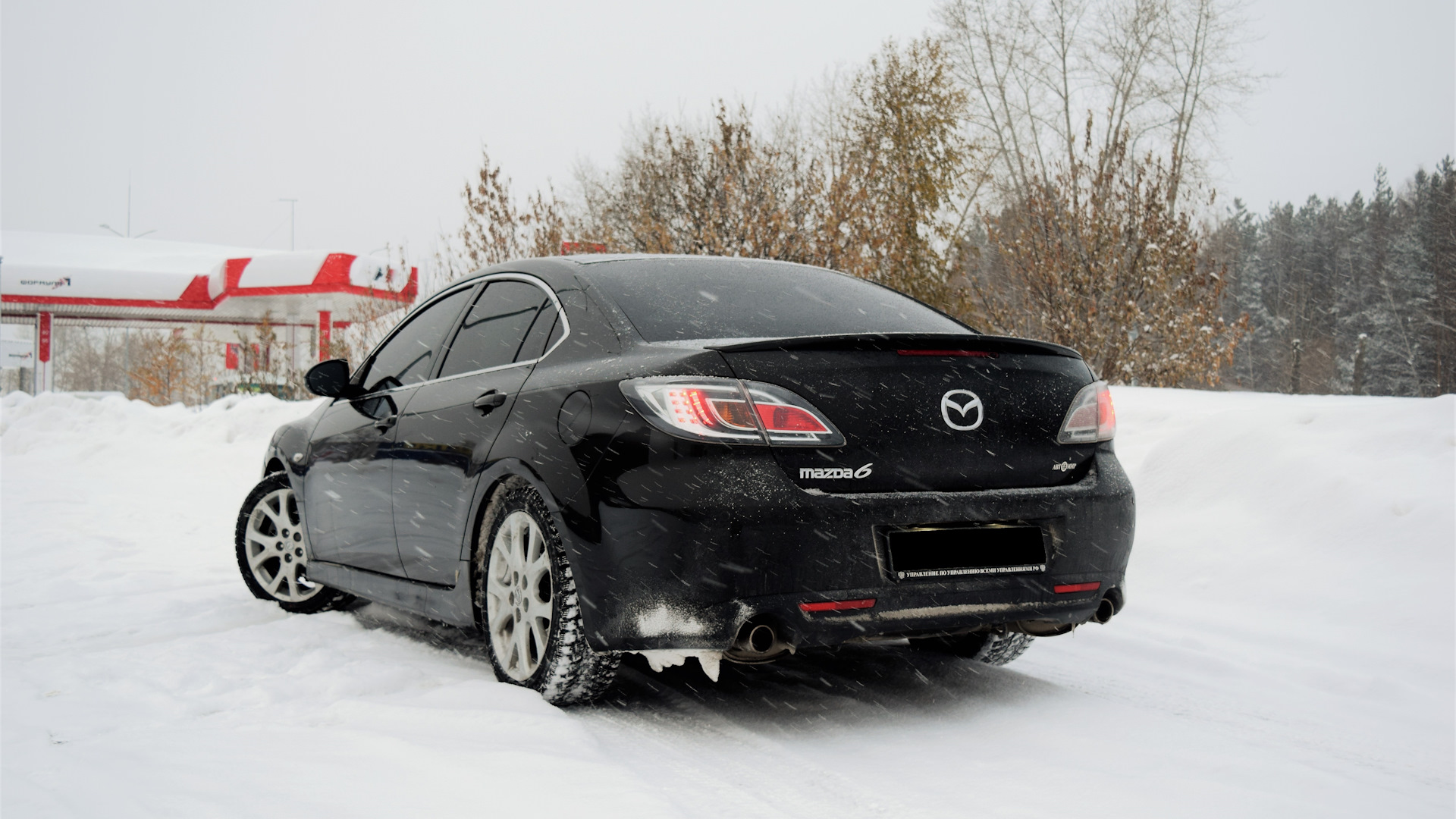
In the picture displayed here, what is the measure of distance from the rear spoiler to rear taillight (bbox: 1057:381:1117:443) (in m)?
0.17

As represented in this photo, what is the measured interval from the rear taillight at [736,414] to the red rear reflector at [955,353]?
14.4 inches

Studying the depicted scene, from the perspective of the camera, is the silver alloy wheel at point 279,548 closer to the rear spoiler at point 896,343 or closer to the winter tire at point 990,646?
the winter tire at point 990,646

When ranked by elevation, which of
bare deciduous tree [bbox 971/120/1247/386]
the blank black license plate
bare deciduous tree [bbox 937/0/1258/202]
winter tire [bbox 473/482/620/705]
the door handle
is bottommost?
winter tire [bbox 473/482/620/705]

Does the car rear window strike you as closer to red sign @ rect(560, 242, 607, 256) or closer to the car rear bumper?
the car rear bumper

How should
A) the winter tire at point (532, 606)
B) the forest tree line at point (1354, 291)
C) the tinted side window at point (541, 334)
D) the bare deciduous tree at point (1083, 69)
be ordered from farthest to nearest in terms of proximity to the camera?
1. the forest tree line at point (1354, 291)
2. the bare deciduous tree at point (1083, 69)
3. the tinted side window at point (541, 334)
4. the winter tire at point (532, 606)

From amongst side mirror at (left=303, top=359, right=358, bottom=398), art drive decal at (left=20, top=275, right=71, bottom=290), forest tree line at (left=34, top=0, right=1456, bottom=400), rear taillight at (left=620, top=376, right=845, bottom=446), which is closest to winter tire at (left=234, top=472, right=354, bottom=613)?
side mirror at (left=303, top=359, right=358, bottom=398)

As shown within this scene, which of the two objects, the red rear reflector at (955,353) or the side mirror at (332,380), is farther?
the side mirror at (332,380)

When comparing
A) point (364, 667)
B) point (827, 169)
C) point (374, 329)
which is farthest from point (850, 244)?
point (364, 667)

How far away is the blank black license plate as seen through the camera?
308cm

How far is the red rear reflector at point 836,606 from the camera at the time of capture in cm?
298

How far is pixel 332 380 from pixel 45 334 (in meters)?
45.5

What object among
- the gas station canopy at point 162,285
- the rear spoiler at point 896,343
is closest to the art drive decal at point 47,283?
the gas station canopy at point 162,285

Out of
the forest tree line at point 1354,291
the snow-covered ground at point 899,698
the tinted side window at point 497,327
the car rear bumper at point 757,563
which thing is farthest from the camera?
the forest tree line at point 1354,291

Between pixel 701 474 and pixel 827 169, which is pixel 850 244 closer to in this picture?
pixel 827 169
